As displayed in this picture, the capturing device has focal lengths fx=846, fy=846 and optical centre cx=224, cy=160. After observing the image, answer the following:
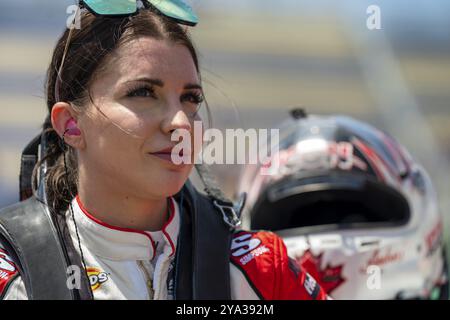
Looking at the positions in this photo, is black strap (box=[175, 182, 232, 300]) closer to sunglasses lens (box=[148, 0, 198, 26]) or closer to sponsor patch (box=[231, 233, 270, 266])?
sponsor patch (box=[231, 233, 270, 266])

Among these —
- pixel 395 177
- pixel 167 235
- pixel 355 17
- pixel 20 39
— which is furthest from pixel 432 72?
pixel 167 235

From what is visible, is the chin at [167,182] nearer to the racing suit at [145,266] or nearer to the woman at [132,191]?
the woman at [132,191]

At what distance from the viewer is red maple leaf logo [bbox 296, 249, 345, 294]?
268 cm

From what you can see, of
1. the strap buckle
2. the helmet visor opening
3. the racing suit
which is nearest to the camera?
the racing suit

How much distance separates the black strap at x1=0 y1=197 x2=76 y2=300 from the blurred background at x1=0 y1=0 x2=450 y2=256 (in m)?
8.91

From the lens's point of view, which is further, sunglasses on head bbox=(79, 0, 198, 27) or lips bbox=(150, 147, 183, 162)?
sunglasses on head bbox=(79, 0, 198, 27)

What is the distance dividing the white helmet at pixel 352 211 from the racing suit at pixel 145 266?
0.89 meters

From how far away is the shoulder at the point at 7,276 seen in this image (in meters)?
1.65

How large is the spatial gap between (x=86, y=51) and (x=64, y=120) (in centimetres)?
16

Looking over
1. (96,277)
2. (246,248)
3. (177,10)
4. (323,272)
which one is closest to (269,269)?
(246,248)

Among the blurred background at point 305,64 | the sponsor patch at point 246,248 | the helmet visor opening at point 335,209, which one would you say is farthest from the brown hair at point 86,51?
the blurred background at point 305,64

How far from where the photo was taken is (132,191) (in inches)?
67.9

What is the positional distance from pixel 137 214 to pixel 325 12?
503 inches

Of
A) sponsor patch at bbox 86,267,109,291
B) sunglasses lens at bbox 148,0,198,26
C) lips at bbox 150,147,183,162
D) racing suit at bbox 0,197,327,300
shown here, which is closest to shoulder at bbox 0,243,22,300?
racing suit at bbox 0,197,327,300
